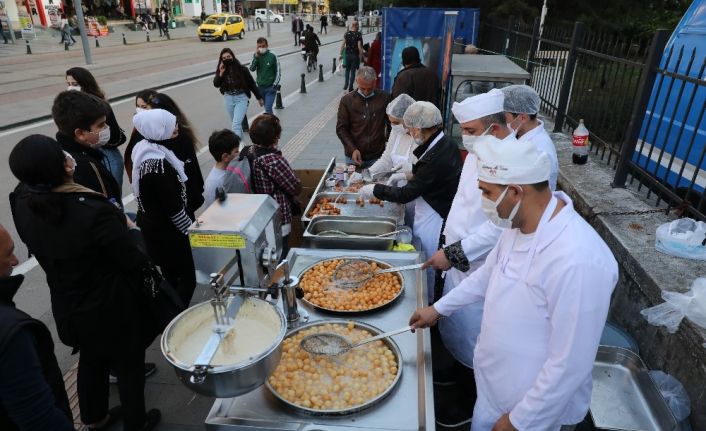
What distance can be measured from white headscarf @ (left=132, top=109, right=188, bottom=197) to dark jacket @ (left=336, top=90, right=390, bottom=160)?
2695 mm

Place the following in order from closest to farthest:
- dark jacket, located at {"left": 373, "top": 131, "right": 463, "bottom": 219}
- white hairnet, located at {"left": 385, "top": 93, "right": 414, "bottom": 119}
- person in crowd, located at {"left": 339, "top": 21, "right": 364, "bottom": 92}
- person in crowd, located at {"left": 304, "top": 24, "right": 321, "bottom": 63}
A: dark jacket, located at {"left": 373, "top": 131, "right": 463, "bottom": 219} < white hairnet, located at {"left": 385, "top": 93, "right": 414, "bottom": 119} < person in crowd, located at {"left": 339, "top": 21, "right": 364, "bottom": 92} < person in crowd, located at {"left": 304, "top": 24, "right": 321, "bottom": 63}

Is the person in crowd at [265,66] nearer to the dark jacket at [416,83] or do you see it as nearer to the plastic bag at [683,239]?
the dark jacket at [416,83]

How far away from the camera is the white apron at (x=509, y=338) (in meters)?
1.85

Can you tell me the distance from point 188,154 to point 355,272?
1894mm

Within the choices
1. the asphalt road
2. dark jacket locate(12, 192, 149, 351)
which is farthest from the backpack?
the asphalt road

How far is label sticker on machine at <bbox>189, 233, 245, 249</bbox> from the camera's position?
1.95m

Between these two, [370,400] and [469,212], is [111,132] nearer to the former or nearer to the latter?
[469,212]

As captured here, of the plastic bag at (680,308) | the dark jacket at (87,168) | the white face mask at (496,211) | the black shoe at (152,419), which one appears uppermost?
the white face mask at (496,211)

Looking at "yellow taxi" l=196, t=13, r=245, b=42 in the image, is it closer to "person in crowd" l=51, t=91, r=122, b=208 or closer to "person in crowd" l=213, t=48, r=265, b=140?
"person in crowd" l=213, t=48, r=265, b=140

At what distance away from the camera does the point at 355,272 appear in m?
3.02

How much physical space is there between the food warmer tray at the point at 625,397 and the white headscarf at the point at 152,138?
3213 mm

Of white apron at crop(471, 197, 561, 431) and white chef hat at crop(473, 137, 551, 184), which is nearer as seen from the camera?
white chef hat at crop(473, 137, 551, 184)

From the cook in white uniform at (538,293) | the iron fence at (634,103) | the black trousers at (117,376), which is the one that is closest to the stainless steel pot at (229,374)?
the cook in white uniform at (538,293)

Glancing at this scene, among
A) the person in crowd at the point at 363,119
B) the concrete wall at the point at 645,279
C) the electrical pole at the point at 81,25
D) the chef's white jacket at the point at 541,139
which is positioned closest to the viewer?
the concrete wall at the point at 645,279
